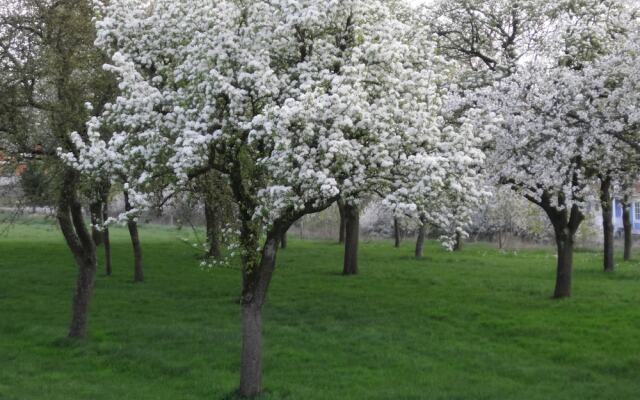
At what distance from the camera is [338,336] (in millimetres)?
20609

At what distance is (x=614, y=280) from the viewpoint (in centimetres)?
3059

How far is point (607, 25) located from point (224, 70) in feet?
43.9

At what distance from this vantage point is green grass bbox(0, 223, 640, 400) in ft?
52.8

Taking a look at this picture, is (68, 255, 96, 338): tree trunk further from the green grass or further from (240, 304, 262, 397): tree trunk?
(240, 304, 262, 397): tree trunk

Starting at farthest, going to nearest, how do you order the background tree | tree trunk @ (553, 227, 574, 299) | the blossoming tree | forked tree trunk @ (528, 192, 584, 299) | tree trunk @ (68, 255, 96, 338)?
tree trunk @ (553, 227, 574, 299)
forked tree trunk @ (528, 192, 584, 299)
tree trunk @ (68, 255, 96, 338)
the background tree
the blossoming tree

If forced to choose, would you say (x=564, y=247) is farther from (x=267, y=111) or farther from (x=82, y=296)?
(x=267, y=111)

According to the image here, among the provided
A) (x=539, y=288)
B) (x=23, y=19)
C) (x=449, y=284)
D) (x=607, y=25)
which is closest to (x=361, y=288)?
(x=449, y=284)

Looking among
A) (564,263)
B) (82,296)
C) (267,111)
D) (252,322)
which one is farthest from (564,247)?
(267,111)

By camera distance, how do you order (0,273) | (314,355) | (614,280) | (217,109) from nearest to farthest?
(217,109)
(314,355)
(614,280)
(0,273)

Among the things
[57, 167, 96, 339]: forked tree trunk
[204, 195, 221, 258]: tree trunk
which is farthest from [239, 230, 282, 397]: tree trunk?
[57, 167, 96, 339]: forked tree trunk

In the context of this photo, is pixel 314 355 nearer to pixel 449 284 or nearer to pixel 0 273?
pixel 449 284

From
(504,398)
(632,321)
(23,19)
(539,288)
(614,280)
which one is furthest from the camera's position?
(614,280)

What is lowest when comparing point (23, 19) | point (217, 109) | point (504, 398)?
point (504, 398)

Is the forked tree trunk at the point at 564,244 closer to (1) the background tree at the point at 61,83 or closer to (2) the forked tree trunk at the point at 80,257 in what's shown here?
(2) the forked tree trunk at the point at 80,257
